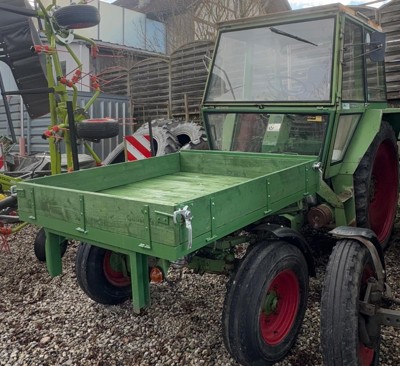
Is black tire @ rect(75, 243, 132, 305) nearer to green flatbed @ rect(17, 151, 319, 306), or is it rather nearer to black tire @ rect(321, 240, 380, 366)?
green flatbed @ rect(17, 151, 319, 306)

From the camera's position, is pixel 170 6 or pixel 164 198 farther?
pixel 170 6

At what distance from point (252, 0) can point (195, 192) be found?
8533 mm

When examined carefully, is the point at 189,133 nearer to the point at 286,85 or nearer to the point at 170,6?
the point at 286,85

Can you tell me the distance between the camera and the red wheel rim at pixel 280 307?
2.50 meters

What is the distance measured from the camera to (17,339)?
2.80 m

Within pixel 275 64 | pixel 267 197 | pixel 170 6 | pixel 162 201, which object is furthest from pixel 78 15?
pixel 170 6

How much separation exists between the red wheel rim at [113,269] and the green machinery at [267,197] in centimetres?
1

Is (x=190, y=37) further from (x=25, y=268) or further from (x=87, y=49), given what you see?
(x=25, y=268)

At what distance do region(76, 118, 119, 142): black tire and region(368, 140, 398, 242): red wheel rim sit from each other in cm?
258

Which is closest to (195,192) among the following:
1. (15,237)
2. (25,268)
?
(25,268)

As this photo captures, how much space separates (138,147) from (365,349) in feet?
12.3

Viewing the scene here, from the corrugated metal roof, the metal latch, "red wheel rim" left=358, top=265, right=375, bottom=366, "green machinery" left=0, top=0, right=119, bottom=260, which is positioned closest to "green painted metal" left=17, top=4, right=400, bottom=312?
the metal latch

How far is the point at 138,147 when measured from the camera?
536cm

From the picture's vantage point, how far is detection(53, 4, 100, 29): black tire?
3715 millimetres
